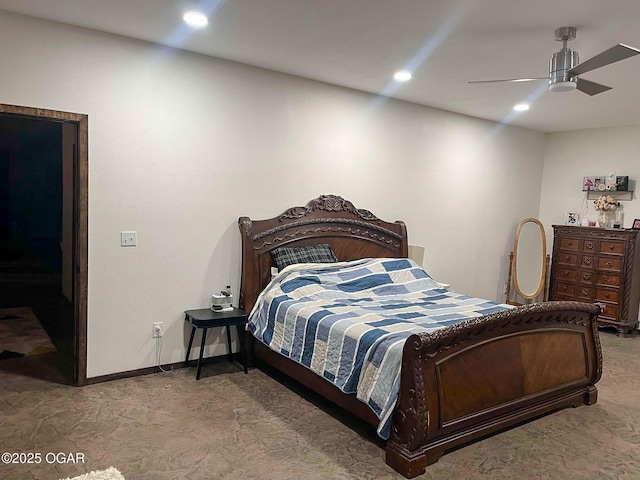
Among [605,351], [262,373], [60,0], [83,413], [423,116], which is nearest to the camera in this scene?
[60,0]

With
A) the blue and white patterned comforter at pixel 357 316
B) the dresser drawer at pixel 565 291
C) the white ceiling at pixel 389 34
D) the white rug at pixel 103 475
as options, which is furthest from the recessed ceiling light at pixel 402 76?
the dresser drawer at pixel 565 291

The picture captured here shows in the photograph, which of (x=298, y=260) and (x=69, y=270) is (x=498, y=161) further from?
(x=69, y=270)

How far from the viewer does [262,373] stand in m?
3.92

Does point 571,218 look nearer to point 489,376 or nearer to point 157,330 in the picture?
point 489,376

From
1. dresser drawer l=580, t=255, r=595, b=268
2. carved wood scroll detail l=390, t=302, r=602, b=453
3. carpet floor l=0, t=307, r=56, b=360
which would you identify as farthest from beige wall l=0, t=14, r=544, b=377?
dresser drawer l=580, t=255, r=595, b=268

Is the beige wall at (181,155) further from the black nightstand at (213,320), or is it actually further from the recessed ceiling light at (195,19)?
the recessed ceiling light at (195,19)

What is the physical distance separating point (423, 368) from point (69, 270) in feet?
15.0

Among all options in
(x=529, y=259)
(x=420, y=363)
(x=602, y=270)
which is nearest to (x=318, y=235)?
(x=420, y=363)

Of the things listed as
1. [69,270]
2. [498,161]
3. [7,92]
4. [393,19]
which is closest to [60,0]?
[7,92]

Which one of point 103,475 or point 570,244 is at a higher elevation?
point 570,244

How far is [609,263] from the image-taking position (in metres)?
5.66

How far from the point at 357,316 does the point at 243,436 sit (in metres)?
1.03

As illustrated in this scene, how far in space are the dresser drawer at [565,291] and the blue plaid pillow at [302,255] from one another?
11.0ft

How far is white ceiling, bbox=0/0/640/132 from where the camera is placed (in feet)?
8.98
